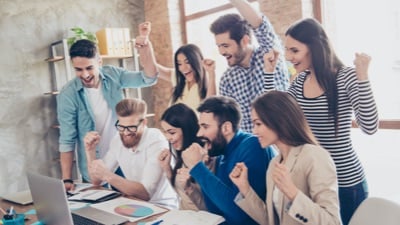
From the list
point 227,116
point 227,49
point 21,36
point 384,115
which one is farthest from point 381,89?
point 21,36

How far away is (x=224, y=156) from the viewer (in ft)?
6.16

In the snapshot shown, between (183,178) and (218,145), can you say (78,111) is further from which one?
(218,145)

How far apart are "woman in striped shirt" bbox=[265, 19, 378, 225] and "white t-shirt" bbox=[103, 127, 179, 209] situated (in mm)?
869

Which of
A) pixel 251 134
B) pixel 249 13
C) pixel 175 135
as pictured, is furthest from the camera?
pixel 249 13

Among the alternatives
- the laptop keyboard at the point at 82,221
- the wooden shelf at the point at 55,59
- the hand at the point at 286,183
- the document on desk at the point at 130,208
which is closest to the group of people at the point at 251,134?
the hand at the point at 286,183

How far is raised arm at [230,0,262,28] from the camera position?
2.18m

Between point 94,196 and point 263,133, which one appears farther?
point 94,196

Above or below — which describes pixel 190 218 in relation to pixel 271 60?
below

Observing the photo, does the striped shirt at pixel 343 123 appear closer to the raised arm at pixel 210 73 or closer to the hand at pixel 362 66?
Answer: the hand at pixel 362 66

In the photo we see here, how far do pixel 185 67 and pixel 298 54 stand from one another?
3.17 ft

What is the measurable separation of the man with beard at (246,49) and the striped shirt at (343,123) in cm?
32

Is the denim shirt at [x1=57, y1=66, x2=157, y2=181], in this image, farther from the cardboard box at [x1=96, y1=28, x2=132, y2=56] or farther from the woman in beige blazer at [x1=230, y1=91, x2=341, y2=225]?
the cardboard box at [x1=96, y1=28, x2=132, y2=56]

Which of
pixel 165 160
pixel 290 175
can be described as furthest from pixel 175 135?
pixel 290 175

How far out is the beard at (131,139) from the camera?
95.3 inches
